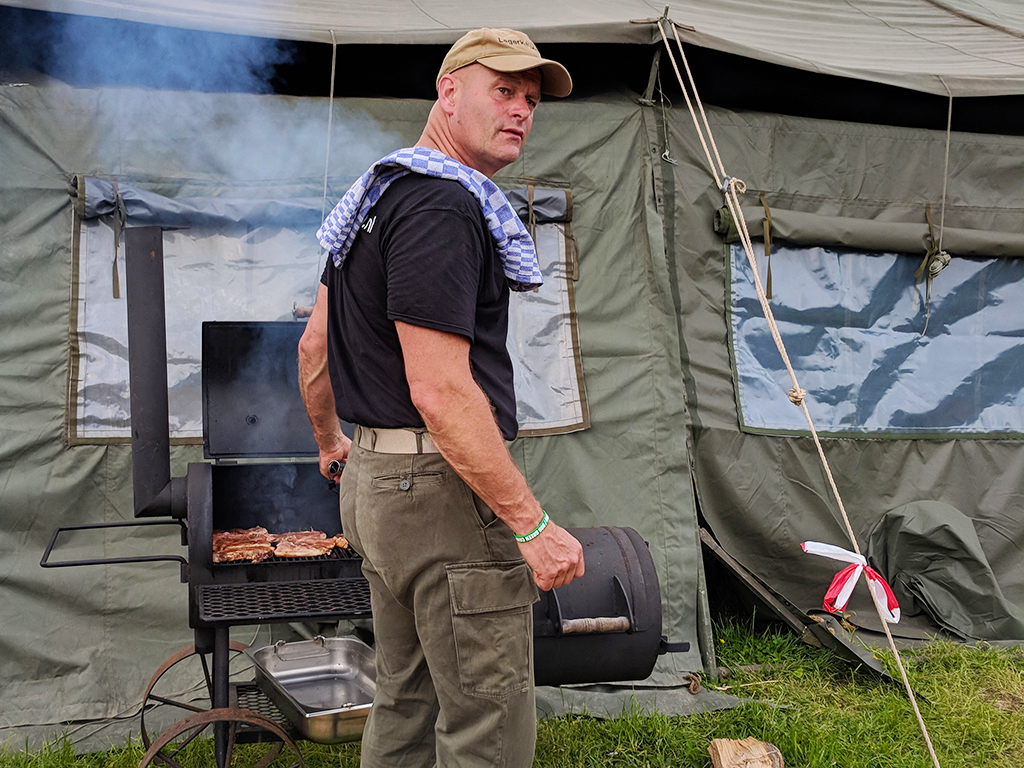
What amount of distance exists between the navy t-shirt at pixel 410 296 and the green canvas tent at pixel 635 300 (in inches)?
69.3

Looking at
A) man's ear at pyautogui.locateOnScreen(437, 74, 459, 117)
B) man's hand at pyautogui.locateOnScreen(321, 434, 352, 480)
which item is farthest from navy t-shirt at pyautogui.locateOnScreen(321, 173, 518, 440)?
man's hand at pyautogui.locateOnScreen(321, 434, 352, 480)

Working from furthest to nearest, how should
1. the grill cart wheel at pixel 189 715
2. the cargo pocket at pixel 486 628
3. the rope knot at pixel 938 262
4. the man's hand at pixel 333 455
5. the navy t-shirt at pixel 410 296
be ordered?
1. the rope knot at pixel 938 262
2. the man's hand at pixel 333 455
3. the grill cart wheel at pixel 189 715
4. the cargo pocket at pixel 486 628
5. the navy t-shirt at pixel 410 296

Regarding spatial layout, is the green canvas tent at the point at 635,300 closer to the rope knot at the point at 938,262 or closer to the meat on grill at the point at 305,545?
the rope knot at the point at 938,262

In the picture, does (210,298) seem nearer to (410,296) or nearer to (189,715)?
(189,715)

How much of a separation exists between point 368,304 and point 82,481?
208 centimetres

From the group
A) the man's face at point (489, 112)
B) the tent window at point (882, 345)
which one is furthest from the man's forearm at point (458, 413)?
the tent window at point (882, 345)

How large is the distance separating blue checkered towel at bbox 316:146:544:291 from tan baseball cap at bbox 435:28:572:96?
0.22m

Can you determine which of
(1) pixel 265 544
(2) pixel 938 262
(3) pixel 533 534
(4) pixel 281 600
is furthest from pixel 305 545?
(2) pixel 938 262

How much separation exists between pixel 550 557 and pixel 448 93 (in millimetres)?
1012

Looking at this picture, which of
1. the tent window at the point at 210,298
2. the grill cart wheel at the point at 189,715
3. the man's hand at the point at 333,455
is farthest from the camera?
the tent window at the point at 210,298

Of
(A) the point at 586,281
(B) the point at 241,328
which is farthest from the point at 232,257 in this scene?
(A) the point at 586,281

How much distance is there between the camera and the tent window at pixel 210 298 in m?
3.43

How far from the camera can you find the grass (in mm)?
2961

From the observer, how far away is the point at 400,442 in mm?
1856
